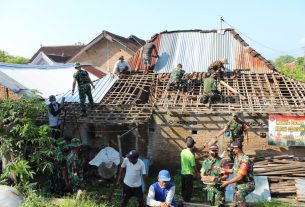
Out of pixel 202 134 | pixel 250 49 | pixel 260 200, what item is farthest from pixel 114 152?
pixel 250 49

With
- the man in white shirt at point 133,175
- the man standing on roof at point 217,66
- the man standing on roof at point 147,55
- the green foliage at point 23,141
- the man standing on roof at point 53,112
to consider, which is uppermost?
the man standing on roof at point 147,55

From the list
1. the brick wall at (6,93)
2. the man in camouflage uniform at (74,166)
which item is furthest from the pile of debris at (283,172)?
the brick wall at (6,93)

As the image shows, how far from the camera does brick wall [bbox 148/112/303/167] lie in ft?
40.4

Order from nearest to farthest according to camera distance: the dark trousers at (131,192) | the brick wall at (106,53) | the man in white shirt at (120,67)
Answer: the dark trousers at (131,192), the man in white shirt at (120,67), the brick wall at (106,53)

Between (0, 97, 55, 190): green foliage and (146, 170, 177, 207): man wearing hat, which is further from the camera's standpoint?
(0, 97, 55, 190): green foliage

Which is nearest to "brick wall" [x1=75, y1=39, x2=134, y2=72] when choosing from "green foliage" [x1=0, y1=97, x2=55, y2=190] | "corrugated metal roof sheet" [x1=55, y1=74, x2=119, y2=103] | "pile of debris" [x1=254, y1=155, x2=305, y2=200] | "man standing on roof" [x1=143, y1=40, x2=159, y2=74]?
"man standing on roof" [x1=143, y1=40, x2=159, y2=74]

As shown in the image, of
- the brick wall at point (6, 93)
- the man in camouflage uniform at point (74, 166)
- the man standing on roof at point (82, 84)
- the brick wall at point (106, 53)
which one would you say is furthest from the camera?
the brick wall at point (106, 53)

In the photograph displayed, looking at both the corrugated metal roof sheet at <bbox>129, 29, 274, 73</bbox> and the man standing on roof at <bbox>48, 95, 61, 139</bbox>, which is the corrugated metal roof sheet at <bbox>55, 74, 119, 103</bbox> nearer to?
the corrugated metal roof sheet at <bbox>129, 29, 274, 73</bbox>

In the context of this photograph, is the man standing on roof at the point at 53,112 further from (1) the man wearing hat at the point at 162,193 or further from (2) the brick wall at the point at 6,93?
(1) the man wearing hat at the point at 162,193

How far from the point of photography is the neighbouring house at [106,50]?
2878 cm

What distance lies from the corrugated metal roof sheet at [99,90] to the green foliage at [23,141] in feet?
17.0

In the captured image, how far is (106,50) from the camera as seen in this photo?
29516mm

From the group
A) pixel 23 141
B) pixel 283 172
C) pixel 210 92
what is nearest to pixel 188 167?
pixel 283 172

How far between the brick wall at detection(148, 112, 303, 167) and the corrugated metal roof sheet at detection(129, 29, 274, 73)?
3.64 m
